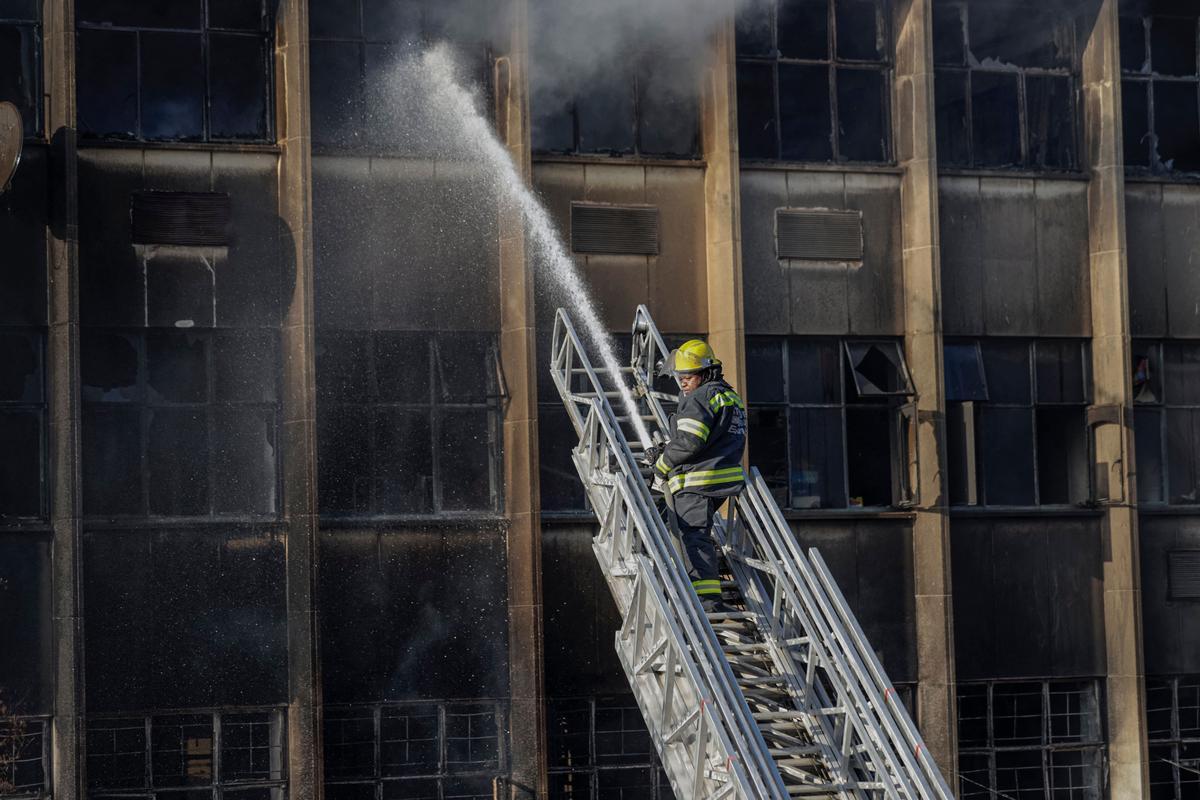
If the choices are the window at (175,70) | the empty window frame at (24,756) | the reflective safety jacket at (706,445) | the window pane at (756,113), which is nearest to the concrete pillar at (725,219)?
the window pane at (756,113)

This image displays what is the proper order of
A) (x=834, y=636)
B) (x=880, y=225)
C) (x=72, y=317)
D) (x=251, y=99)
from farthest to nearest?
(x=880, y=225)
(x=251, y=99)
(x=72, y=317)
(x=834, y=636)

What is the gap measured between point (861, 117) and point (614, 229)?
3161mm

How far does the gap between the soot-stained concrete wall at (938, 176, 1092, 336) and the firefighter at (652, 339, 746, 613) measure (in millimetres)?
6649

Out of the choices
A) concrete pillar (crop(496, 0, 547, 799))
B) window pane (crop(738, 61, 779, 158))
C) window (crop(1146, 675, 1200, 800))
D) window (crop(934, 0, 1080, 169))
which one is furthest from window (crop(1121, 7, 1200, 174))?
concrete pillar (crop(496, 0, 547, 799))

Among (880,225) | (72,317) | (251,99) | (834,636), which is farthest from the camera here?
(880,225)

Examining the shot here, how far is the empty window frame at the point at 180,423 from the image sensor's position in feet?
56.2

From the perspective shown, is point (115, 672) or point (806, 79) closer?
point (115, 672)

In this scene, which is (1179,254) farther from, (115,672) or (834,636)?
(115,672)

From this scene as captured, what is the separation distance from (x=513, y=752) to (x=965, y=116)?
8381mm

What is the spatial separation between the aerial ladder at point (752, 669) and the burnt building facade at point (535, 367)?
3717 mm

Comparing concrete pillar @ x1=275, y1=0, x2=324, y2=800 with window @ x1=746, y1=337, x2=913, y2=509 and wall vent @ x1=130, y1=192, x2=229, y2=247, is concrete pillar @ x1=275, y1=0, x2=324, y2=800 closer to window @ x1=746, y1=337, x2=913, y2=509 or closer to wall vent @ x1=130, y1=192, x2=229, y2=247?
wall vent @ x1=130, y1=192, x2=229, y2=247

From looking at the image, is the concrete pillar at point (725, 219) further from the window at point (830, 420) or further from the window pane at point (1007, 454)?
the window pane at point (1007, 454)

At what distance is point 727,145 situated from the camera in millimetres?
18688

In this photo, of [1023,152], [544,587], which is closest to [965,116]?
[1023,152]
